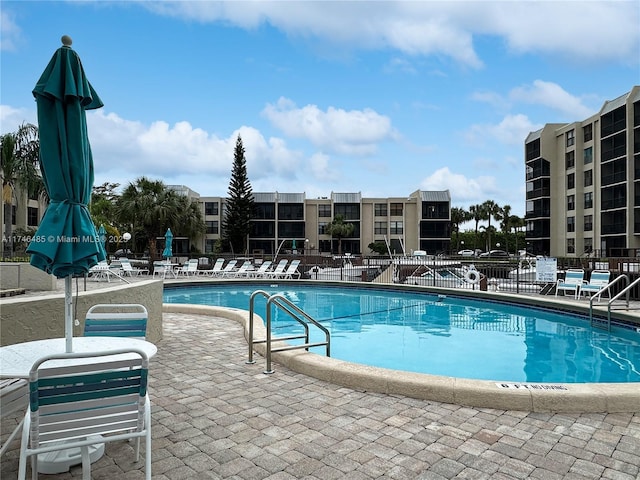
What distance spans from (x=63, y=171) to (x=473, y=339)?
28.4 ft

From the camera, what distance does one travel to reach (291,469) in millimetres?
3025

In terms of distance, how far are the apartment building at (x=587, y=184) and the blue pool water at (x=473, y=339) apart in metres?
27.5

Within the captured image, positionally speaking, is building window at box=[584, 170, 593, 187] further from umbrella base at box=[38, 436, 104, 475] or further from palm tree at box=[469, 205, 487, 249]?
umbrella base at box=[38, 436, 104, 475]

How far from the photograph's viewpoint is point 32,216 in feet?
130

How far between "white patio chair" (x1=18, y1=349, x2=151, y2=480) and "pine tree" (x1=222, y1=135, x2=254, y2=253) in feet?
152

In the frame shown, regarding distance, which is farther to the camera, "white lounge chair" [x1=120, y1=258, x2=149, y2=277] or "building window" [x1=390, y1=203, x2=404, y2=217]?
"building window" [x1=390, y1=203, x2=404, y2=217]

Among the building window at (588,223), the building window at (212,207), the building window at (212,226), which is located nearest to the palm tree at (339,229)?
the building window at (212,226)

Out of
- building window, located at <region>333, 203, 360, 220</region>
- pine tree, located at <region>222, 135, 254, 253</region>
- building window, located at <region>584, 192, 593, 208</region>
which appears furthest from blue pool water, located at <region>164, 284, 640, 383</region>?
building window, located at <region>333, 203, 360, 220</region>

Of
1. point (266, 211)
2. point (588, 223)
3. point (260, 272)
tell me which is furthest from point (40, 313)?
point (266, 211)

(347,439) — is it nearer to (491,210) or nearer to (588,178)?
Answer: (588,178)

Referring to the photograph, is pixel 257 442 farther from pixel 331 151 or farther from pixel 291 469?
pixel 331 151

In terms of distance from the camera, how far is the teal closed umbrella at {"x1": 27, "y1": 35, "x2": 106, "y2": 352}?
3.25 meters

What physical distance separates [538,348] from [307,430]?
22.5 ft

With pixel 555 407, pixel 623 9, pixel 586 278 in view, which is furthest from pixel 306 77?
pixel 555 407
